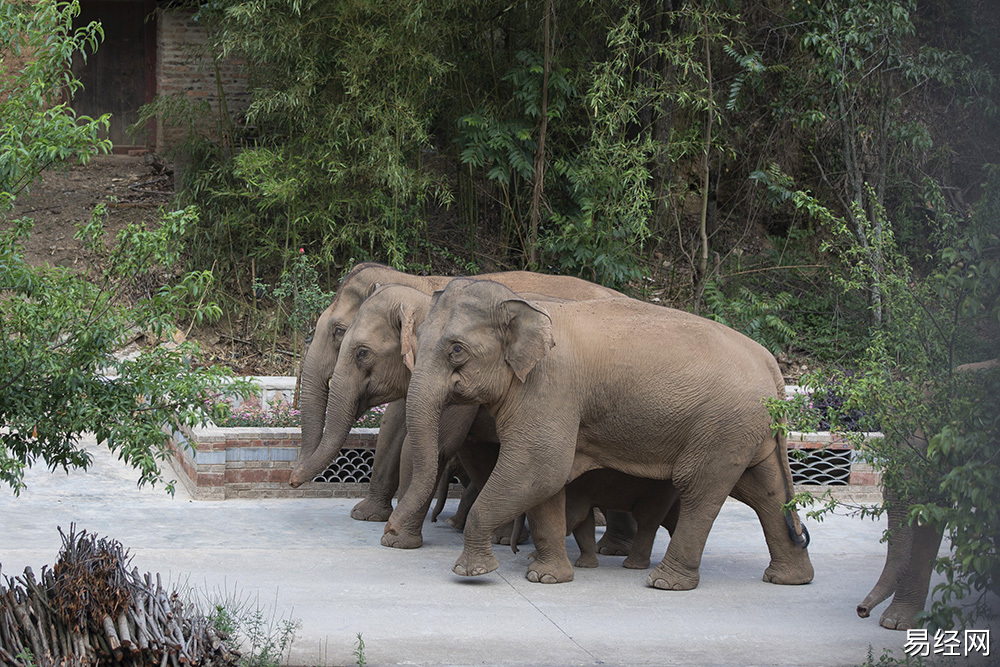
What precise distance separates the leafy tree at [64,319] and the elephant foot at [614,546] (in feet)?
12.8

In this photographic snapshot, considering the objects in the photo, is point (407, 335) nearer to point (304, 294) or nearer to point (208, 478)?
point (208, 478)

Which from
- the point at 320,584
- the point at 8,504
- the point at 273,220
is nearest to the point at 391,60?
the point at 273,220

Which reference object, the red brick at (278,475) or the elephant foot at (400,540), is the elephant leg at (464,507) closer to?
the elephant foot at (400,540)

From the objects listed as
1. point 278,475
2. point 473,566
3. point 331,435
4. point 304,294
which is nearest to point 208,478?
point 278,475

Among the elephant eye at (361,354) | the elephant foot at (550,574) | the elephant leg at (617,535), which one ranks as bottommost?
the elephant leg at (617,535)

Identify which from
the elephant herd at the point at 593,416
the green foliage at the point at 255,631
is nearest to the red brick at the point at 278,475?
the elephant herd at the point at 593,416

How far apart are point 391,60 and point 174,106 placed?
138 inches

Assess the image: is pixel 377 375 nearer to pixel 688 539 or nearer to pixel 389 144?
pixel 688 539

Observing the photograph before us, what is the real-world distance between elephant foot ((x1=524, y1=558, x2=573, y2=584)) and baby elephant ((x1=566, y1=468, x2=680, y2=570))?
38 cm

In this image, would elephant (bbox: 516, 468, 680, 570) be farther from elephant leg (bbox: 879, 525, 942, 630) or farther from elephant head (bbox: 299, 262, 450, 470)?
elephant head (bbox: 299, 262, 450, 470)

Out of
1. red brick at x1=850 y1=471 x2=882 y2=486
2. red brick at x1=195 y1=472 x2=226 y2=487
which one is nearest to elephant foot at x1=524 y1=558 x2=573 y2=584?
red brick at x1=195 y1=472 x2=226 y2=487

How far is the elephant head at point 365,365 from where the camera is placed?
26.9ft

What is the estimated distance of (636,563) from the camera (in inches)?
306

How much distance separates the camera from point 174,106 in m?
14.6
